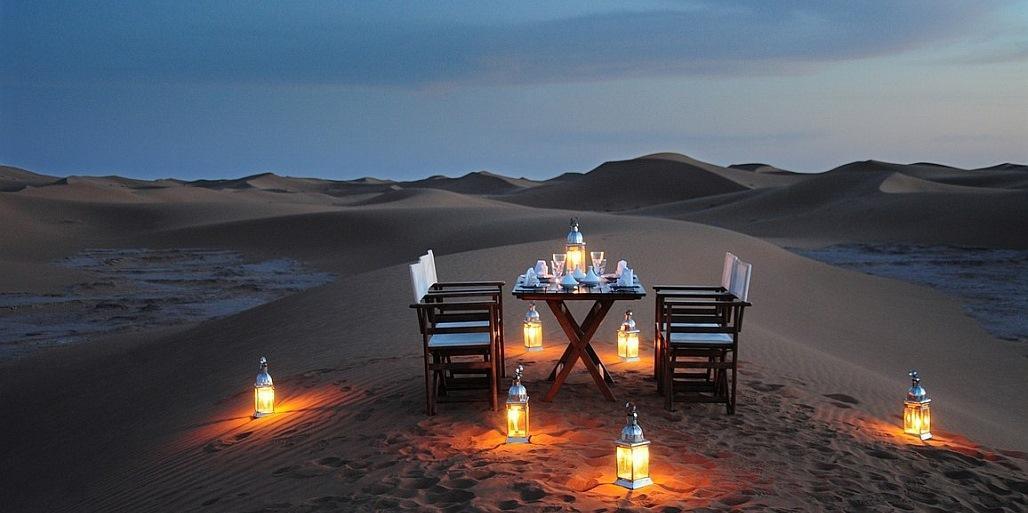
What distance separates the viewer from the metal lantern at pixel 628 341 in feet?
28.3

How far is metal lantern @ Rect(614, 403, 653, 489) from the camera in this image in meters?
5.19

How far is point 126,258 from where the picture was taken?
106ft

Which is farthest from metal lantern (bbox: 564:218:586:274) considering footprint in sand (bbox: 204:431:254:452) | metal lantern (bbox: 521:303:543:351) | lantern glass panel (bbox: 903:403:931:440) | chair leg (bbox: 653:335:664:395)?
footprint in sand (bbox: 204:431:254:452)

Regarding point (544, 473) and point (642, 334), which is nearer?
point (544, 473)

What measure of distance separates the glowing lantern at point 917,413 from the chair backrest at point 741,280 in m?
1.41

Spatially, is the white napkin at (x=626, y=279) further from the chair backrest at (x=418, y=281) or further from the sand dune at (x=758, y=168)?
the sand dune at (x=758, y=168)

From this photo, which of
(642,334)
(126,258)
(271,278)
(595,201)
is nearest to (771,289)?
(642,334)

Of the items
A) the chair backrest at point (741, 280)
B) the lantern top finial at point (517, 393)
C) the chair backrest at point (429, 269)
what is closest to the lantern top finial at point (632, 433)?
the lantern top finial at point (517, 393)

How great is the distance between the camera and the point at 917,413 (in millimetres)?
6551

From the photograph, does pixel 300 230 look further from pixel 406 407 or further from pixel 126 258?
pixel 406 407

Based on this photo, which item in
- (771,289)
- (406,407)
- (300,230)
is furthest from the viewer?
(300,230)

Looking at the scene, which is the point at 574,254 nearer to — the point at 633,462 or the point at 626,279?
the point at 626,279

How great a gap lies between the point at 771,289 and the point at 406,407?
1172cm

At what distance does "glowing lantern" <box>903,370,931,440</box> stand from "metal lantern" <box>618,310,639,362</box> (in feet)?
9.01
